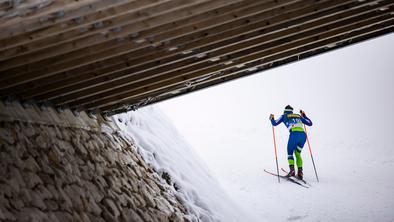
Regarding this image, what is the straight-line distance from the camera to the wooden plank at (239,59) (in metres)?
5.46

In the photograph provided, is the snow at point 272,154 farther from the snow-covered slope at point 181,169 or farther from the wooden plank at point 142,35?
the wooden plank at point 142,35

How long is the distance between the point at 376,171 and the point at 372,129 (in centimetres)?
1874

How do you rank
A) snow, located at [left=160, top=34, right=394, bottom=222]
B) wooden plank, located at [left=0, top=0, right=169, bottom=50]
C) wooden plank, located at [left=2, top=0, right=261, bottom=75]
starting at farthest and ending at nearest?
snow, located at [left=160, top=34, right=394, bottom=222] → wooden plank, located at [left=2, top=0, right=261, bottom=75] → wooden plank, located at [left=0, top=0, right=169, bottom=50]

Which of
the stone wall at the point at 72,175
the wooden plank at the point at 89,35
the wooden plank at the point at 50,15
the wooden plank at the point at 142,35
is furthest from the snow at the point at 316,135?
the wooden plank at the point at 50,15

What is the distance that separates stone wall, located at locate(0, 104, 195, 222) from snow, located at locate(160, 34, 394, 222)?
3483 millimetres

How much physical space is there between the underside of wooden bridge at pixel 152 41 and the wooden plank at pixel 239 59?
0.01 meters

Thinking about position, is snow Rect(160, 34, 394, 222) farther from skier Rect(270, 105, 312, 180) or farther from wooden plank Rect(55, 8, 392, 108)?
wooden plank Rect(55, 8, 392, 108)

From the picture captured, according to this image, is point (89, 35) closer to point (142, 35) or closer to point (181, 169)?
point (142, 35)

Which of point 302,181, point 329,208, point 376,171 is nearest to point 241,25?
point 329,208

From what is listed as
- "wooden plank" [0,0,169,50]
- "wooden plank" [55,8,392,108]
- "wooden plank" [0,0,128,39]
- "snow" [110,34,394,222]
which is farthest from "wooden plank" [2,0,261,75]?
"snow" [110,34,394,222]

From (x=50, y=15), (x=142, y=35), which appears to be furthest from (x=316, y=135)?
(x=50, y=15)

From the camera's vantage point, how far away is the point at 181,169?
8.28m

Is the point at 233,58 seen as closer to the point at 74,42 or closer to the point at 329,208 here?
the point at 74,42

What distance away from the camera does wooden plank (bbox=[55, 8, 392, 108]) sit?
5.46m
